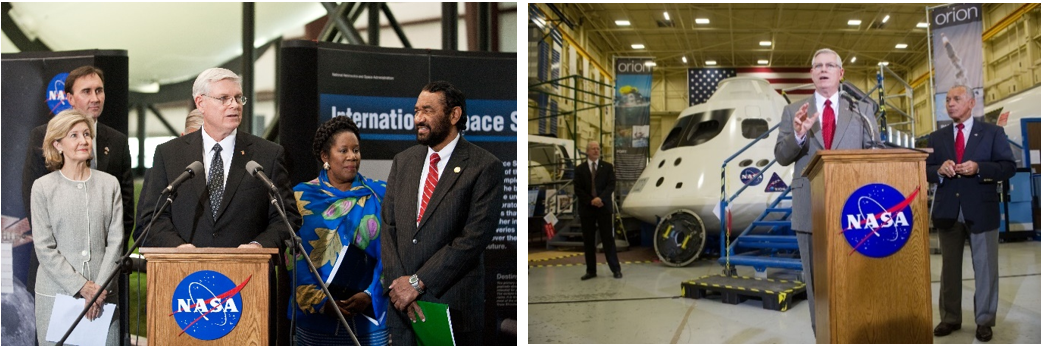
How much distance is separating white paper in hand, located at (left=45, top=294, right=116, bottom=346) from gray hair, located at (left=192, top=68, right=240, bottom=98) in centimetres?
125

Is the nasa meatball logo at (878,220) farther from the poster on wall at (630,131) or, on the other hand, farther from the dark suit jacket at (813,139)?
the poster on wall at (630,131)

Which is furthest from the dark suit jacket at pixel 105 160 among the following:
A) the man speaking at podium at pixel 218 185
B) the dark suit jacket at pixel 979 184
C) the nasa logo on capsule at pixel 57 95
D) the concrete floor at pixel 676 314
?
the dark suit jacket at pixel 979 184

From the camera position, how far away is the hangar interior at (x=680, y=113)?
4.61 meters

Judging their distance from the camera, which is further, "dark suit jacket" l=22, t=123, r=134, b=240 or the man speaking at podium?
"dark suit jacket" l=22, t=123, r=134, b=240

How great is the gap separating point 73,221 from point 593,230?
413cm

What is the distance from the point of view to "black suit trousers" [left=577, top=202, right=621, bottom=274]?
6.53 meters

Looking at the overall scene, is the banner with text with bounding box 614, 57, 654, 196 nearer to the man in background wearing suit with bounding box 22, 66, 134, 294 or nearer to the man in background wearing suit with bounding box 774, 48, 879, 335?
the man in background wearing suit with bounding box 774, 48, 879, 335

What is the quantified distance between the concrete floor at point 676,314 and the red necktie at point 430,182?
117cm

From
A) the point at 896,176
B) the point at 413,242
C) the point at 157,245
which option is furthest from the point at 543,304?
the point at 896,176

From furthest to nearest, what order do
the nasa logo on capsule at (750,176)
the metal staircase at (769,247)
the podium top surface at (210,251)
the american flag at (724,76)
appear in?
1. the american flag at (724,76)
2. the nasa logo on capsule at (750,176)
3. the metal staircase at (769,247)
4. the podium top surface at (210,251)

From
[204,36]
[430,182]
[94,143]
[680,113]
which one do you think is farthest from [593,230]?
[94,143]

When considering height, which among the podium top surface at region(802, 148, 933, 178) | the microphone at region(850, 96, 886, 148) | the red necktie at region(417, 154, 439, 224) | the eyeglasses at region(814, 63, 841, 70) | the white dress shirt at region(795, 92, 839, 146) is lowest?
the red necktie at region(417, 154, 439, 224)

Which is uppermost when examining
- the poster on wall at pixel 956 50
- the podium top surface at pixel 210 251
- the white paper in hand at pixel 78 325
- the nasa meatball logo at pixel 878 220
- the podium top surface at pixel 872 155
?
the poster on wall at pixel 956 50

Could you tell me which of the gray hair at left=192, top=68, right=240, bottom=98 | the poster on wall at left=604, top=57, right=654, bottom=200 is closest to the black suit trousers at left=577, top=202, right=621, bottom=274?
the poster on wall at left=604, top=57, right=654, bottom=200
